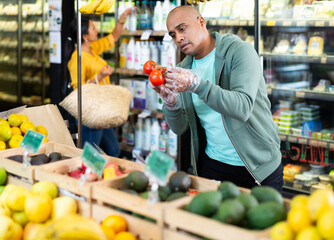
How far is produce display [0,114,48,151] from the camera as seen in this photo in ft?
7.61

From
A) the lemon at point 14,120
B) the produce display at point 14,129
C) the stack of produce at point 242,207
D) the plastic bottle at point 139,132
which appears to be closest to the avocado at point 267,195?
the stack of produce at point 242,207

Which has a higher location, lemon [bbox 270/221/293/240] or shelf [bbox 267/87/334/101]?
shelf [bbox 267/87/334/101]

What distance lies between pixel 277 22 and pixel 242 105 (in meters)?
2.24

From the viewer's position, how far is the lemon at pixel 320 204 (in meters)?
1.12

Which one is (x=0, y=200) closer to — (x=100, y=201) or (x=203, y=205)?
(x=100, y=201)

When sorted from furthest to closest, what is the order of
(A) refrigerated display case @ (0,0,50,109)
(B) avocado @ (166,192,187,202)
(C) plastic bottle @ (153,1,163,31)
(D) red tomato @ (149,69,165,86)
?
1. (A) refrigerated display case @ (0,0,50,109)
2. (C) plastic bottle @ (153,1,163,31)
3. (D) red tomato @ (149,69,165,86)
4. (B) avocado @ (166,192,187,202)

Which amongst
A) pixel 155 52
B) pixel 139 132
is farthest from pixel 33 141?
pixel 139 132

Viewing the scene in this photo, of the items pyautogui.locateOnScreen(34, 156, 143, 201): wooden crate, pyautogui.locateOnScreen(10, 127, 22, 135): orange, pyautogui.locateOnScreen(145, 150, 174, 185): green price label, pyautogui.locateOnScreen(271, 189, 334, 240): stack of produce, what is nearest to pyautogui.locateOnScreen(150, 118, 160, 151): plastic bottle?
pyautogui.locateOnScreen(10, 127, 22, 135): orange

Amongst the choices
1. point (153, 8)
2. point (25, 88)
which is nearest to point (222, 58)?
point (153, 8)

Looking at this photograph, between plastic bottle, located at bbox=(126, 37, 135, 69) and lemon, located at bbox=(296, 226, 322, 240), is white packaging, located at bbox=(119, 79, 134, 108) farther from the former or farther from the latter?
lemon, located at bbox=(296, 226, 322, 240)

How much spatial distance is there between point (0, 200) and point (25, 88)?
5.06 m

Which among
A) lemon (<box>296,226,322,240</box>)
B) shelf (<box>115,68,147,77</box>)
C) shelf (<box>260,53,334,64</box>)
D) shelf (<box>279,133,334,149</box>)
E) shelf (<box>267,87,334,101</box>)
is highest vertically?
shelf (<box>260,53,334,64</box>)

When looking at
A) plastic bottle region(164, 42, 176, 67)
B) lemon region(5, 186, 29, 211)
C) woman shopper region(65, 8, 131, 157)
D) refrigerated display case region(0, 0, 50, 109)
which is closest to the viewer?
lemon region(5, 186, 29, 211)

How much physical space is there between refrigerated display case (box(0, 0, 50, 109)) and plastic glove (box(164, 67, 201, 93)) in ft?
15.5
